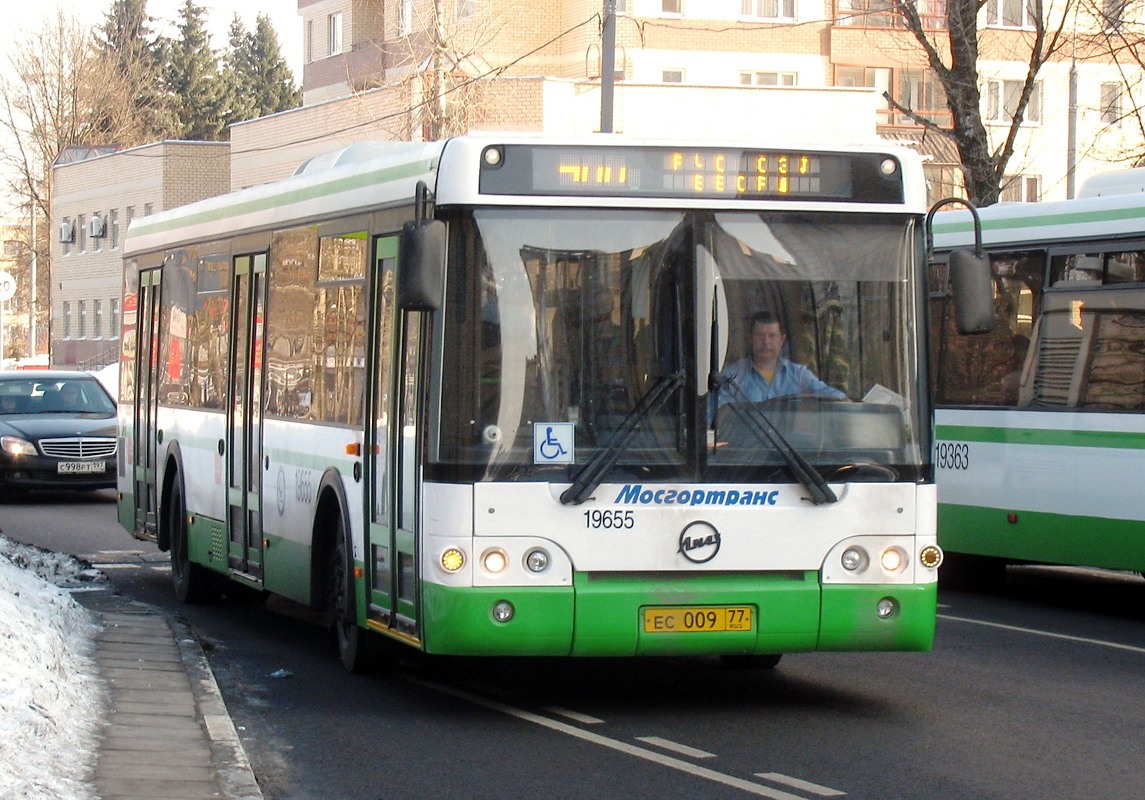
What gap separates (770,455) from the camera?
9.23m

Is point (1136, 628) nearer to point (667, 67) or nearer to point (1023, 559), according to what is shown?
point (1023, 559)

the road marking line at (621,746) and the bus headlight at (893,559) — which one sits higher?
the bus headlight at (893,559)

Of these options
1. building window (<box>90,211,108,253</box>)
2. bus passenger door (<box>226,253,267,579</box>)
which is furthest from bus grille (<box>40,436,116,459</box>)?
building window (<box>90,211,108,253</box>)

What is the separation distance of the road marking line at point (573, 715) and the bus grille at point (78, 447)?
16.3 meters

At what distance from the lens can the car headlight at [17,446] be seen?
24.8 metres

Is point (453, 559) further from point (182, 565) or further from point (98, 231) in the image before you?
point (98, 231)

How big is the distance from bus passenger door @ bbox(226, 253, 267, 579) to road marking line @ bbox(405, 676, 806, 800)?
8.18 feet

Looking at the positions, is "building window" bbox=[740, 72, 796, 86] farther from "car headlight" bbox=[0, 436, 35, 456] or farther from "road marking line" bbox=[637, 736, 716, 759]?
"road marking line" bbox=[637, 736, 716, 759]

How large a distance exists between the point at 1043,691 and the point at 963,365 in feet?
17.6

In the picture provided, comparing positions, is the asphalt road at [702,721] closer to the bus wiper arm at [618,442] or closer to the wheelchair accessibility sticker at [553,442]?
the bus wiper arm at [618,442]

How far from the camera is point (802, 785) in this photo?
7.88m

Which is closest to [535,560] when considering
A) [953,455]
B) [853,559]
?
[853,559]

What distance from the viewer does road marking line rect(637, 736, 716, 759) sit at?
855cm

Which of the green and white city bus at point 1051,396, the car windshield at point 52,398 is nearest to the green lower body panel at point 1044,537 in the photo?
the green and white city bus at point 1051,396
